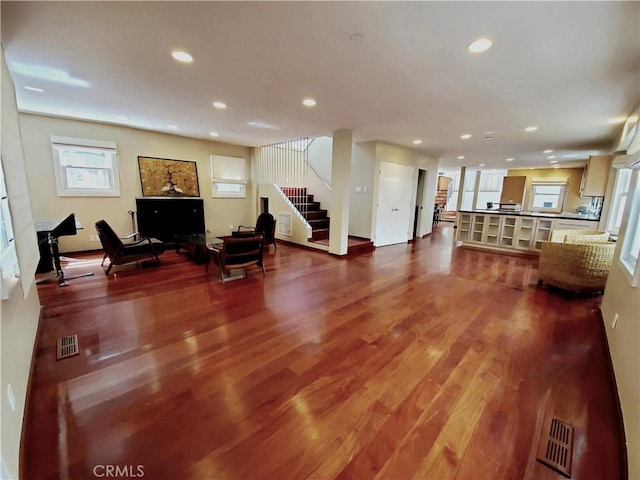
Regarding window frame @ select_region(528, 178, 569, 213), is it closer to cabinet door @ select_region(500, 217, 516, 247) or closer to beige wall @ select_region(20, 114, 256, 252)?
cabinet door @ select_region(500, 217, 516, 247)

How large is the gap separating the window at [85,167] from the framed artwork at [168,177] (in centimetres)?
50

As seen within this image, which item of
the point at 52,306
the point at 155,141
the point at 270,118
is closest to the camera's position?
the point at 52,306

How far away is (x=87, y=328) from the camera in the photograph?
2.54 meters

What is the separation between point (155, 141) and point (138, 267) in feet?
9.88

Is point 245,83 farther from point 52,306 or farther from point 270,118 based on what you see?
point 52,306

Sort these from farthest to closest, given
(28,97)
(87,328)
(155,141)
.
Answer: (155,141) → (28,97) → (87,328)

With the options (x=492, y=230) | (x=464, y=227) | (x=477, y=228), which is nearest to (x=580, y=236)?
(x=492, y=230)

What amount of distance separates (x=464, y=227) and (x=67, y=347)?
25.7ft

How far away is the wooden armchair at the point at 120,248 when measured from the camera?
3.89 meters

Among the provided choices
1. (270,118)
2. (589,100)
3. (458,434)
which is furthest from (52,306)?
(589,100)

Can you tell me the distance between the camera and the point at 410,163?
23.1 ft

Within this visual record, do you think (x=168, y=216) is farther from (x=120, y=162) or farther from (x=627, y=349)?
(x=627, y=349)

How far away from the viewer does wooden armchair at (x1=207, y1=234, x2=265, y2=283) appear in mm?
3773

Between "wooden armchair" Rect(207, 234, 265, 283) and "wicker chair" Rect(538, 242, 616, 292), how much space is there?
167 inches
